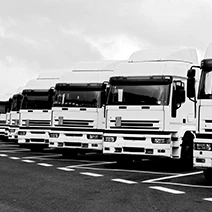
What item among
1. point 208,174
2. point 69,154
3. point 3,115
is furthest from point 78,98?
point 3,115

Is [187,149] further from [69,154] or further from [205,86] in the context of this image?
[69,154]

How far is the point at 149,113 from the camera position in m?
15.9

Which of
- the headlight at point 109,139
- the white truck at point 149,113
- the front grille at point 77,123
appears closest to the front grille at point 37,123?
the front grille at point 77,123

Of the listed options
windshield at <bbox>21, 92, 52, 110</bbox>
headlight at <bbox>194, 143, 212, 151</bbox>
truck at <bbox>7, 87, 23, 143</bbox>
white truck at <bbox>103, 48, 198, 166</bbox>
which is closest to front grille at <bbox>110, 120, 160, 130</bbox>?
white truck at <bbox>103, 48, 198, 166</bbox>

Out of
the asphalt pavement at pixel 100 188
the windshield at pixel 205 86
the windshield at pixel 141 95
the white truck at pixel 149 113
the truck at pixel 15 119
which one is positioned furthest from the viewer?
the truck at pixel 15 119

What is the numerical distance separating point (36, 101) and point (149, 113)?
28.8 feet

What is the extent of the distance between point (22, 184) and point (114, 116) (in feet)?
15.9

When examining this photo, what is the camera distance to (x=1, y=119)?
33.7 metres

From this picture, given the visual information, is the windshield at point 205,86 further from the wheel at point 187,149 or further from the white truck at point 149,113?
the wheel at point 187,149

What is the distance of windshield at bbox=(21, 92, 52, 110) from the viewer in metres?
23.2

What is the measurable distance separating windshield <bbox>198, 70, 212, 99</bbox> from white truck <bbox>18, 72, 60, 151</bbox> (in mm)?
10672

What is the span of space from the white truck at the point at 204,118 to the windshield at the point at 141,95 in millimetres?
2944

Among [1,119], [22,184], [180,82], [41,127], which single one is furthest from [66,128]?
[1,119]

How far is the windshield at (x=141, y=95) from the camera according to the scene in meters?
15.9
